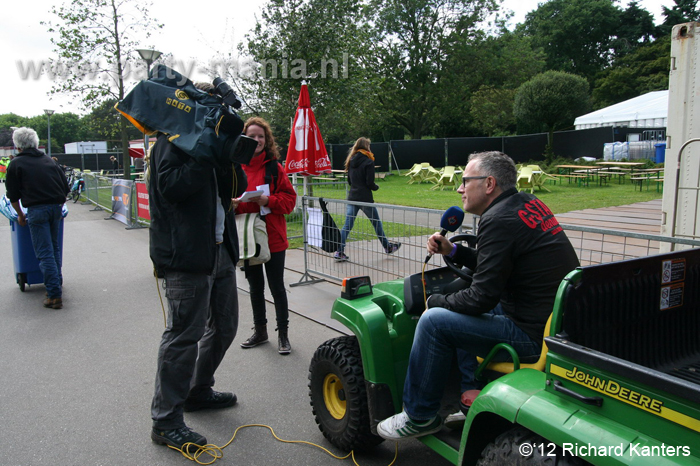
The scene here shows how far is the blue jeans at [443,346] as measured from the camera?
2412mm

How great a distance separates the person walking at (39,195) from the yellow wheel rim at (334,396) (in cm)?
456

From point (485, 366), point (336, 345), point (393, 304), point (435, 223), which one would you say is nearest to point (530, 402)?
point (485, 366)

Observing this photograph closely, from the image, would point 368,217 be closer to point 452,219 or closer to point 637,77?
point 452,219

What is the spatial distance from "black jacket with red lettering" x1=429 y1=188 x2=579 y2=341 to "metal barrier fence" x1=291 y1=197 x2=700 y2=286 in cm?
128

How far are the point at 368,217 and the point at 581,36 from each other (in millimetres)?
61188

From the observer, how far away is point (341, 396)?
10.5ft

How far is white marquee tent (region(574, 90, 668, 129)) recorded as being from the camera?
86.1 feet

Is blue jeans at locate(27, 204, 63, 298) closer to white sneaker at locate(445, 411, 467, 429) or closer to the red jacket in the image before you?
the red jacket

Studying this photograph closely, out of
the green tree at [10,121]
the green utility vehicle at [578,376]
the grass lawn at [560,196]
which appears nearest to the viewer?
the green utility vehicle at [578,376]

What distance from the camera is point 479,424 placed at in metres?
2.13

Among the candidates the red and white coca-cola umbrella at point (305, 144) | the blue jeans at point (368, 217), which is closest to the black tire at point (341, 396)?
the blue jeans at point (368, 217)

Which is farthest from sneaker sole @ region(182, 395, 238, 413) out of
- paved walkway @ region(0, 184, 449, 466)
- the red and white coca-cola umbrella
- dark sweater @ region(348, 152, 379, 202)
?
the red and white coca-cola umbrella

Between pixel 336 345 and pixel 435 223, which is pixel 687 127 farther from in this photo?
pixel 336 345

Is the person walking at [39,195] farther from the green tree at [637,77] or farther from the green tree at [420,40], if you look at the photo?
the green tree at [637,77]
